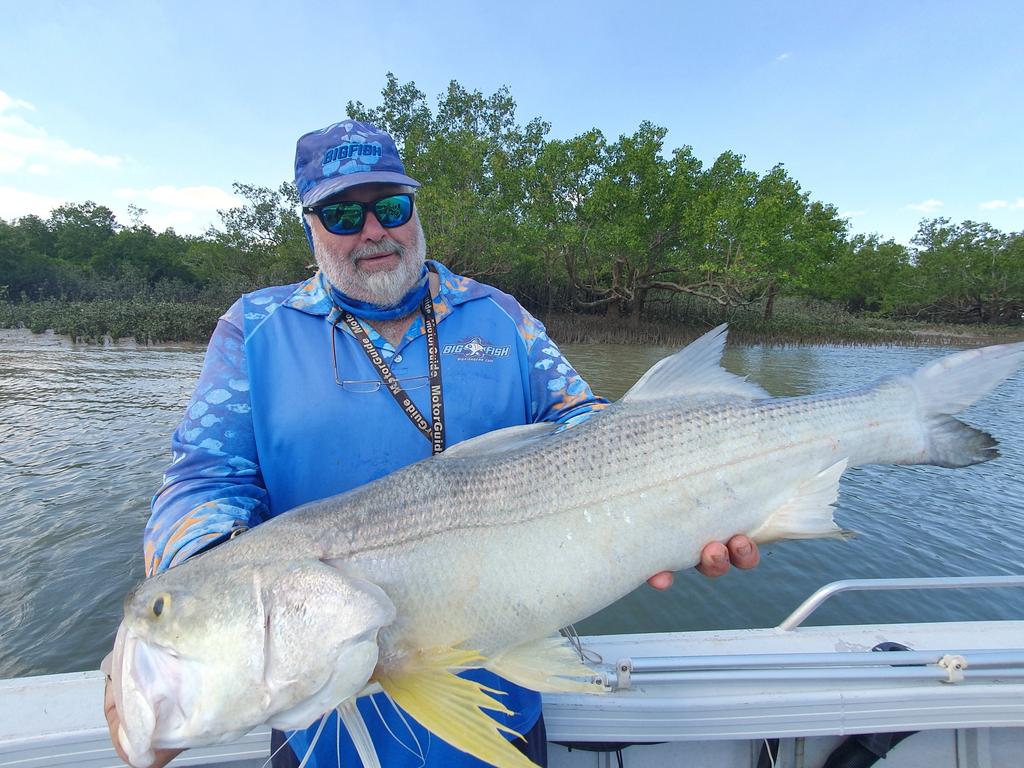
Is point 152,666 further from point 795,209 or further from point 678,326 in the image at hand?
point 795,209

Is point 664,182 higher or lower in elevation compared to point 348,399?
higher

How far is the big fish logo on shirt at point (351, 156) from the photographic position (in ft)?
7.49

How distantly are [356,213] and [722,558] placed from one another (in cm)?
203

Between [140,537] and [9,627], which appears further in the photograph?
[140,537]

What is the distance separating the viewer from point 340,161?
2.29 m

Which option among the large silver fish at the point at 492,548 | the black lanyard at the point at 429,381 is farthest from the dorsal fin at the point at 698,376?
the black lanyard at the point at 429,381

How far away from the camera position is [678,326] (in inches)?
1373

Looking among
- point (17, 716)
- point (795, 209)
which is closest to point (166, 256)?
point (795, 209)

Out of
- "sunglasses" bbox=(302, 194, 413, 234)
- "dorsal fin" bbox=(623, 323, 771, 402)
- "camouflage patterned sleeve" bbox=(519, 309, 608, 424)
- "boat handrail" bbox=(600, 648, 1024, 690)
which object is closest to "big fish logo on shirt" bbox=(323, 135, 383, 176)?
"sunglasses" bbox=(302, 194, 413, 234)

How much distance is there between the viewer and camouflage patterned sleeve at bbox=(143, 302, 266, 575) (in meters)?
1.73

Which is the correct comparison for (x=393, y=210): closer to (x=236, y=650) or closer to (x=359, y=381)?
(x=359, y=381)

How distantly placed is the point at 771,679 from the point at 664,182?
101 feet

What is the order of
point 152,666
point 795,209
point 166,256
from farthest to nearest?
point 166,256, point 795,209, point 152,666

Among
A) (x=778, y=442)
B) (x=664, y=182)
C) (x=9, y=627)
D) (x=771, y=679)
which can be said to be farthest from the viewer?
(x=664, y=182)
